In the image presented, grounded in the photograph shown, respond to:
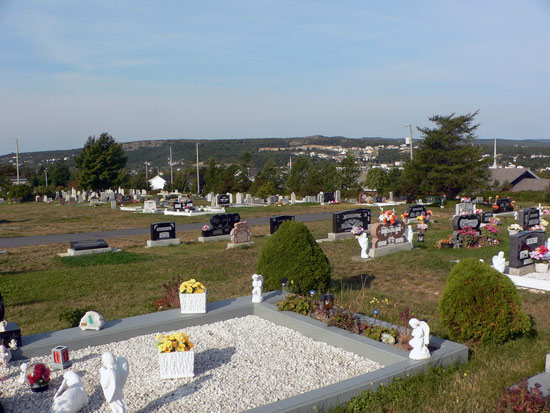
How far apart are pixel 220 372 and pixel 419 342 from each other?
2538 mm

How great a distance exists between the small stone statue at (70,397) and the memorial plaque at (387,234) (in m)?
12.0

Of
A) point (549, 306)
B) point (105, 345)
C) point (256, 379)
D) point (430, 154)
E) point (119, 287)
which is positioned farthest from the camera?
point (430, 154)

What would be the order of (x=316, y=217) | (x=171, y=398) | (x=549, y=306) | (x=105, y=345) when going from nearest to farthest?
(x=171, y=398), (x=105, y=345), (x=549, y=306), (x=316, y=217)

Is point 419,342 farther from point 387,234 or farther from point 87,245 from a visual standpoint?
point 87,245

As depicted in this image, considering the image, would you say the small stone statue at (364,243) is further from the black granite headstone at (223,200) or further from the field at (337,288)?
the black granite headstone at (223,200)

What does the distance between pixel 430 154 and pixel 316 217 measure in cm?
1256

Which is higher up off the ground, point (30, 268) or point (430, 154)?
point (430, 154)

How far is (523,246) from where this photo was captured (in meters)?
12.7

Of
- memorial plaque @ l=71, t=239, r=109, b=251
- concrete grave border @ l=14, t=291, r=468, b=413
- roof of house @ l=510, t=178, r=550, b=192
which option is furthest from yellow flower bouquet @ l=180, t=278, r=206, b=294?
roof of house @ l=510, t=178, r=550, b=192

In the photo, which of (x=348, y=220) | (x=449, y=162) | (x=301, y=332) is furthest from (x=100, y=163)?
(x=301, y=332)

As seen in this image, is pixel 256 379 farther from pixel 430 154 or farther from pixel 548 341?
pixel 430 154

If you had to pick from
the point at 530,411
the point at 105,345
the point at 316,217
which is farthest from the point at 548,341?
the point at 316,217

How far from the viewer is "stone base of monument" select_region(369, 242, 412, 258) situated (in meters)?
15.7

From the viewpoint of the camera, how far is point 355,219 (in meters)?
20.9
